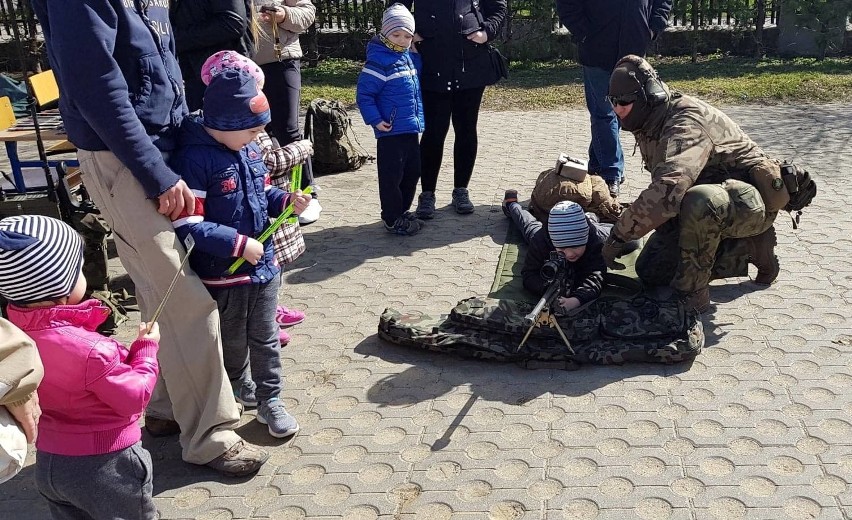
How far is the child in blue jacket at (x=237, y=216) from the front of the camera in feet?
10.3

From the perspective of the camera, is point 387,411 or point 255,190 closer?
point 255,190

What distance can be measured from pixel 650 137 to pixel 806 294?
120 centimetres

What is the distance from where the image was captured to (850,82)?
10.3m

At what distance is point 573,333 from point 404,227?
2.05m

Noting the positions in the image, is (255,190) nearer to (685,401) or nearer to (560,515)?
(560,515)

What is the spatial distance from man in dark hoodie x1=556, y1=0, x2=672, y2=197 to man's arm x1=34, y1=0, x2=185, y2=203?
398 cm

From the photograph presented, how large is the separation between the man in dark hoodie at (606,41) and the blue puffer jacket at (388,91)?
4.60 feet

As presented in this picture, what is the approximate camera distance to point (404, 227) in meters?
5.88

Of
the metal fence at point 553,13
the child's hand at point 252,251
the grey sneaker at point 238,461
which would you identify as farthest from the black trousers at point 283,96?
the metal fence at point 553,13

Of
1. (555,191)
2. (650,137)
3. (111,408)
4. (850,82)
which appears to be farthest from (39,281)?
(850,82)

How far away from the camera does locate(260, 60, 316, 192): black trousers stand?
596 cm

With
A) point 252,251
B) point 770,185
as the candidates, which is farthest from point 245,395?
point 770,185

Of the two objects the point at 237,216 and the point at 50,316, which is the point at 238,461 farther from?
the point at 50,316

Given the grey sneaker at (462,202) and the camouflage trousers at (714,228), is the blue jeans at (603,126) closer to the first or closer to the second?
the grey sneaker at (462,202)
